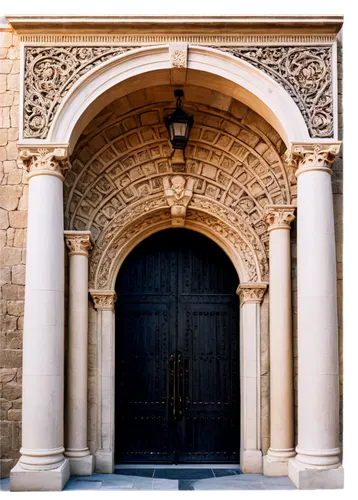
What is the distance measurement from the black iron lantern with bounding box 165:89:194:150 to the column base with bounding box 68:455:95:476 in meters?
4.12

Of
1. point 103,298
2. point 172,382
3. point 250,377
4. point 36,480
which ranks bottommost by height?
point 36,480

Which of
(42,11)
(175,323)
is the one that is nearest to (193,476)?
(175,323)

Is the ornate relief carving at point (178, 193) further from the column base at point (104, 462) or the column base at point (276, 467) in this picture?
the column base at point (276, 467)

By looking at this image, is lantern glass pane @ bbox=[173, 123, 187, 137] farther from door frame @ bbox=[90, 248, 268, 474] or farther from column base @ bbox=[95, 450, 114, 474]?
column base @ bbox=[95, 450, 114, 474]

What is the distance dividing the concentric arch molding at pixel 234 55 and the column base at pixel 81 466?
154 inches

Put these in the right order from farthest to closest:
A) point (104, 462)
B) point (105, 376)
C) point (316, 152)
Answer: point (105, 376)
point (104, 462)
point (316, 152)

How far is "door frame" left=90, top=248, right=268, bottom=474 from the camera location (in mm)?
8578

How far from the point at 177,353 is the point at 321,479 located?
107 inches

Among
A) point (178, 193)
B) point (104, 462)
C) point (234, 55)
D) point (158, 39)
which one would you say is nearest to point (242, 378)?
point (104, 462)

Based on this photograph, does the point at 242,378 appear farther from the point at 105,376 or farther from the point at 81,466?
the point at 81,466

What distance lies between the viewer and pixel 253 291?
346 inches

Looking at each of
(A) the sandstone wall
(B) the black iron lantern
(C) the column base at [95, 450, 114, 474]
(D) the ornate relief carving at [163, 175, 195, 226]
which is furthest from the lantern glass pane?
(C) the column base at [95, 450, 114, 474]

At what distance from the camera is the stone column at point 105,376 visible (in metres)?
8.57

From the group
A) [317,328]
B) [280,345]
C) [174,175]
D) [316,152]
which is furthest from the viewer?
[174,175]
